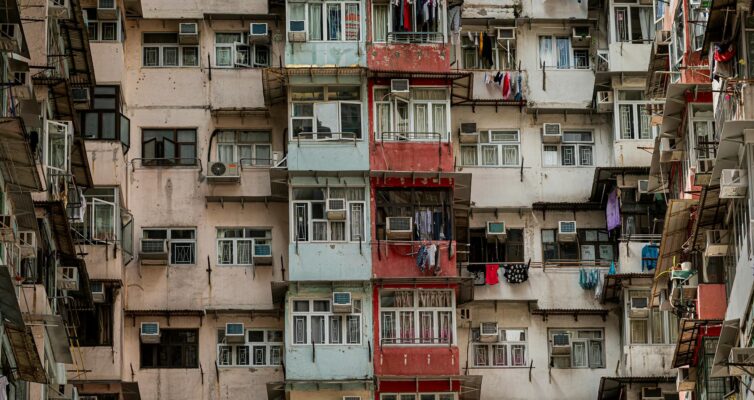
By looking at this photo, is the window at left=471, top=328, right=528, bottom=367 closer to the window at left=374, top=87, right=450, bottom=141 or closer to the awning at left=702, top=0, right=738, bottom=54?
the window at left=374, top=87, right=450, bottom=141

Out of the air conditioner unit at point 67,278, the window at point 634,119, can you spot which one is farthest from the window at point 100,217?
the window at point 634,119

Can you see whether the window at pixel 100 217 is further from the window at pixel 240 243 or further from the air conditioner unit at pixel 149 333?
the window at pixel 240 243

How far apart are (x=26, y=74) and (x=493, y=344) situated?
446 inches

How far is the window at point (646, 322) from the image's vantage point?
135 ft

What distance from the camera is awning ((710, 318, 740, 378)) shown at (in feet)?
105

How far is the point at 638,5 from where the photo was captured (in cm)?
4275

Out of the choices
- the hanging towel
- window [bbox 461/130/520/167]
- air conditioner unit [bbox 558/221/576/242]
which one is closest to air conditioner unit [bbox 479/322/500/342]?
the hanging towel

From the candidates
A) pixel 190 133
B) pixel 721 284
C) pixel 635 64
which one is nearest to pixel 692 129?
pixel 721 284

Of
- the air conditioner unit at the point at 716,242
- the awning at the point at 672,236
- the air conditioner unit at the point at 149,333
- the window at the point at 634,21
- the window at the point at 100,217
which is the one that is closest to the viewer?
the air conditioner unit at the point at 716,242

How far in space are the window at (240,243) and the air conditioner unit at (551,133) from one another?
5.66 meters

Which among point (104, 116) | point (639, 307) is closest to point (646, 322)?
point (639, 307)

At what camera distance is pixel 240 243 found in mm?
42062

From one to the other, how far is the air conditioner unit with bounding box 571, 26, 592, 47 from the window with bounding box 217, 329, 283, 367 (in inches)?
321

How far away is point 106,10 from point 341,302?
709 cm
